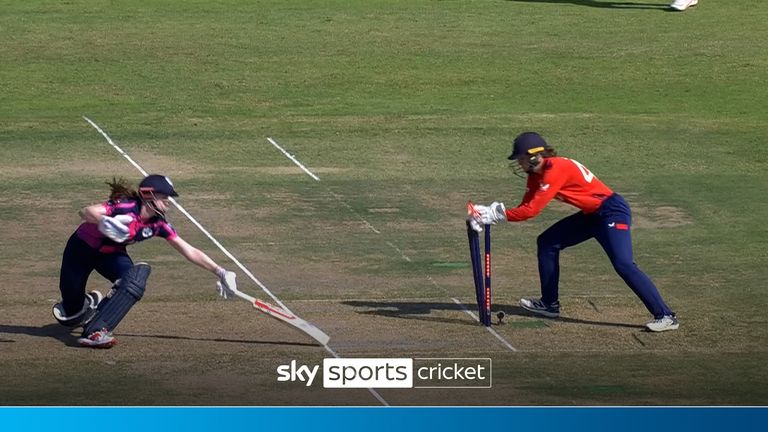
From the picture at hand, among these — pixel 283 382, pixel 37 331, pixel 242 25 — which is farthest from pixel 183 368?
pixel 242 25

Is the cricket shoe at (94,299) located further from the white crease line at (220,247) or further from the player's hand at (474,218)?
the player's hand at (474,218)

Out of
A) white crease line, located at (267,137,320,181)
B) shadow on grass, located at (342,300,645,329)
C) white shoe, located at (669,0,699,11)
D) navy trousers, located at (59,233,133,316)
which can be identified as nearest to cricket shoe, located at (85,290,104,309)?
navy trousers, located at (59,233,133,316)

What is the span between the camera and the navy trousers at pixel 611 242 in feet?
50.7

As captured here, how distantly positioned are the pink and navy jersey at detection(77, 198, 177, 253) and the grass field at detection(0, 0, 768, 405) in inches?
39.7

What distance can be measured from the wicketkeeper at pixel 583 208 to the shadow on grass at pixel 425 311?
0.45m

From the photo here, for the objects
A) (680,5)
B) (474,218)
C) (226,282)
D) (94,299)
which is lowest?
(94,299)

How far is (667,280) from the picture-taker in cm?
1786

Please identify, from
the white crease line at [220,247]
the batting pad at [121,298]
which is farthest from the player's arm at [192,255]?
the white crease line at [220,247]

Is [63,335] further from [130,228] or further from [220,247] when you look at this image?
[220,247]

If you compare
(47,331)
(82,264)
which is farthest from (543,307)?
(47,331)

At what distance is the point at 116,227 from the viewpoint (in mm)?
14391

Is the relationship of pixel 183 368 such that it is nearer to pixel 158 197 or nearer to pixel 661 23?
pixel 158 197

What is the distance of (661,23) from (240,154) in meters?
13.9

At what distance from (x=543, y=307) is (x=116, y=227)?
14.7 ft
